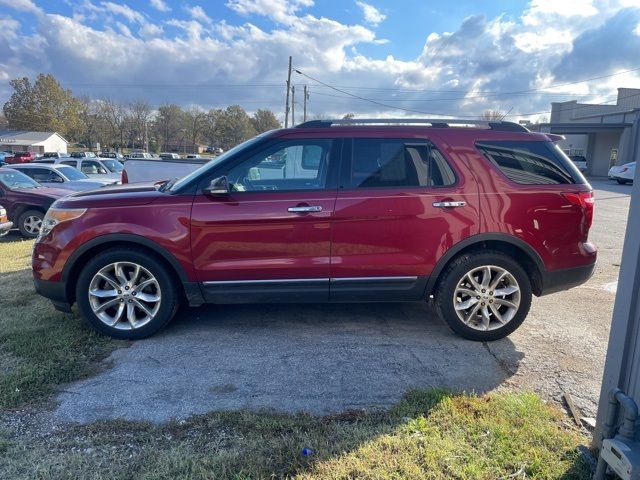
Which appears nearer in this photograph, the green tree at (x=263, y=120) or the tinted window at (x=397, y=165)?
A: the tinted window at (x=397, y=165)

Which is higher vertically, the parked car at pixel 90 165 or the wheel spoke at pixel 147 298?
the parked car at pixel 90 165

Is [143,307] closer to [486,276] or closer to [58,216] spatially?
[58,216]

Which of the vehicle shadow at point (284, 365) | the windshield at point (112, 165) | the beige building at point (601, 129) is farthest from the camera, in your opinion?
the beige building at point (601, 129)

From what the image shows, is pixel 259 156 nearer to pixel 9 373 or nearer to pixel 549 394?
pixel 9 373

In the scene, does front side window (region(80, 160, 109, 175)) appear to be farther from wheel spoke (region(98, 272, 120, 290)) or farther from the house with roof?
the house with roof

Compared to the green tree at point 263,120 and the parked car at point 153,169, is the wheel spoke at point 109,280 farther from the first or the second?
the green tree at point 263,120

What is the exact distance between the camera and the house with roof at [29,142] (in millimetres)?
70375

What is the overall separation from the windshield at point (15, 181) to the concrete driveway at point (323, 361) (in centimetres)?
789

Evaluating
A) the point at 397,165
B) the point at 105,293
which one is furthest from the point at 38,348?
the point at 397,165

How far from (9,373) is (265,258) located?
7.03ft

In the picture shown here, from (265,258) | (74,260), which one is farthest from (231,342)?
(74,260)

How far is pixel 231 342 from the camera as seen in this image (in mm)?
4059

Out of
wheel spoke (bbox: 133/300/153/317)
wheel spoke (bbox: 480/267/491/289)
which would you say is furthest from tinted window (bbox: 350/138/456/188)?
wheel spoke (bbox: 133/300/153/317)

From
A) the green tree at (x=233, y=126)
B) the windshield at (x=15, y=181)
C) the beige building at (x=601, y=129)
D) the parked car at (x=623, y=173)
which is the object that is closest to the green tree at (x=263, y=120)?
the green tree at (x=233, y=126)
